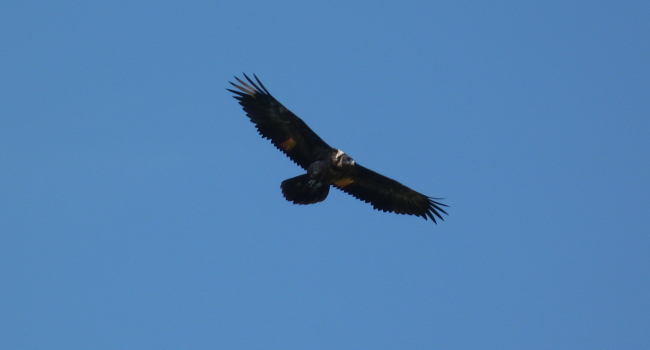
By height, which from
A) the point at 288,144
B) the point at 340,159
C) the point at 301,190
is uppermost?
the point at 288,144

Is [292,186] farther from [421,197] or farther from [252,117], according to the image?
[421,197]

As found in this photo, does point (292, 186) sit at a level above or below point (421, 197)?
below

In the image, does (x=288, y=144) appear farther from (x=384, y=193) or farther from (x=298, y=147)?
(x=384, y=193)

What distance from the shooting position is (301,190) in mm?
18344

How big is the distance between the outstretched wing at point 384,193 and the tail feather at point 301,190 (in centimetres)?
71

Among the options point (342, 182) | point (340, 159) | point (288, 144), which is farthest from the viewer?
point (342, 182)

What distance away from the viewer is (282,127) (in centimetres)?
1844

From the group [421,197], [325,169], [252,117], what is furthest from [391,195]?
[252,117]

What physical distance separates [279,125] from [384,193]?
2.57 m

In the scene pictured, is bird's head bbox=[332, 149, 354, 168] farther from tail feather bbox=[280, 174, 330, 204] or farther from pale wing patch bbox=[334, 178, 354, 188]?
pale wing patch bbox=[334, 178, 354, 188]

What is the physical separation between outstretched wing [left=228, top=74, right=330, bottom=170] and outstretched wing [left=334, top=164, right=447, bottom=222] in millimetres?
862

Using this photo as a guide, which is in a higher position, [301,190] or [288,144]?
[288,144]

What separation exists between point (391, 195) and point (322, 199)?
68.4 inches

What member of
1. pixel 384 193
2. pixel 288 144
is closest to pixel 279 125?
pixel 288 144
